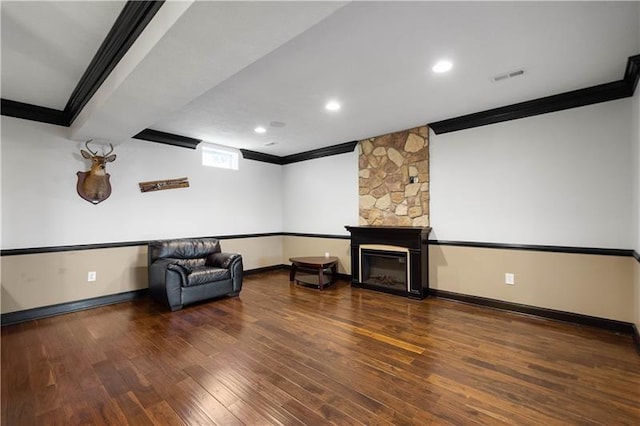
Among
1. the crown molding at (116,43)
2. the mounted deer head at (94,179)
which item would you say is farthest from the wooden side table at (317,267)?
the crown molding at (116,43)

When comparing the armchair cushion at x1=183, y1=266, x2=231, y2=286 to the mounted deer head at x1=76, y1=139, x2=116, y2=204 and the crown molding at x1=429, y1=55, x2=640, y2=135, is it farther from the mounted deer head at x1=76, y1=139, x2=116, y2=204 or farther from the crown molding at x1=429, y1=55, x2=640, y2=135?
the crown molding at x1=429, y1=55, x2=640, y2=135

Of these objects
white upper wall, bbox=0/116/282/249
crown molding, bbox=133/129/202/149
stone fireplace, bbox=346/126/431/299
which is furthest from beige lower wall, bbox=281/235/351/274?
crown molding, bbox=133/129/202/149

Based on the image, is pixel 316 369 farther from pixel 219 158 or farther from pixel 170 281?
pixel 219 158

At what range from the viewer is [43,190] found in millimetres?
3512

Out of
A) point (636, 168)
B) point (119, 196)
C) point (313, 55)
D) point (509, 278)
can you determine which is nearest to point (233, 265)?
point (119, 196)

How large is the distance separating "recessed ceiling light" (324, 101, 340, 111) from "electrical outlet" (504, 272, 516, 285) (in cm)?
303

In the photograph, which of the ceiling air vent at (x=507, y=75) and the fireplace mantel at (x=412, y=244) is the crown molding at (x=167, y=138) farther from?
the ceiling air vent at (x=507, y=75)

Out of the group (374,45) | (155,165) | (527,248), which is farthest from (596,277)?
(155,165)

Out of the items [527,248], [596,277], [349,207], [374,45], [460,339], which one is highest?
[374,45]

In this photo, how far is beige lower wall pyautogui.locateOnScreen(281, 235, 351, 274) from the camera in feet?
17.6

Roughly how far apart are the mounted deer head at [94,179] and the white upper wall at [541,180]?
4701mm

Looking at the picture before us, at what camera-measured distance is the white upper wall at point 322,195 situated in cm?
530

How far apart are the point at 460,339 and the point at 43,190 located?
16.8ft

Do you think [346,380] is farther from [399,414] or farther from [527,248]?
[527,248]
